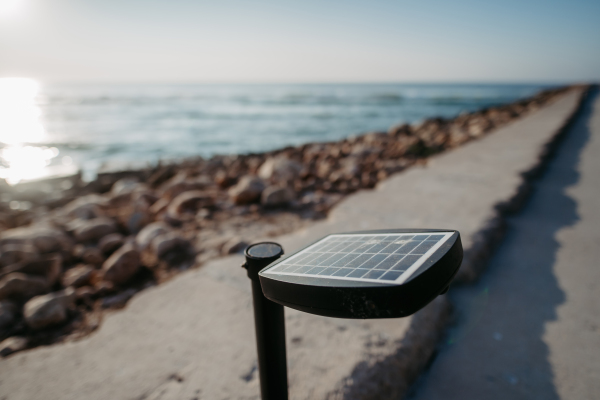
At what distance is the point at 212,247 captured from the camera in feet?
7.76

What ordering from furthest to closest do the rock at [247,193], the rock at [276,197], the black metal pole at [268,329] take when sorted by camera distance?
the rock at [247,193]
the rock at [276,197]
the black metal pole at [268,329]

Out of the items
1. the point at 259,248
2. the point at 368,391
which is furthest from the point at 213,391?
the point at 259,248

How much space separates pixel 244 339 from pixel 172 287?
0.60m

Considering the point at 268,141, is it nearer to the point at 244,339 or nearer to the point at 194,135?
the point at 194,135

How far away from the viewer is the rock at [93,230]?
2.80 meters

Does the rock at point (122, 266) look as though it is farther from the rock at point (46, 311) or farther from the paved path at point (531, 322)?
the paved path at point (531, 322)

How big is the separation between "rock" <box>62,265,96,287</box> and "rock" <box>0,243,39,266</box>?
0.37 m

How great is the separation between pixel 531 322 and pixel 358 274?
4.35ft

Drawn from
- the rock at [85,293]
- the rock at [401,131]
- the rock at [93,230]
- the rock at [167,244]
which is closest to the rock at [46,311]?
the rock at [85,293]

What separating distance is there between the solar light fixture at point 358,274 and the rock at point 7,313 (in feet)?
5.43

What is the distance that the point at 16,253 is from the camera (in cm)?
240

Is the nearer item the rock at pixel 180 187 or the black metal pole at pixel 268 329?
the black metal pole at pixel 268 329

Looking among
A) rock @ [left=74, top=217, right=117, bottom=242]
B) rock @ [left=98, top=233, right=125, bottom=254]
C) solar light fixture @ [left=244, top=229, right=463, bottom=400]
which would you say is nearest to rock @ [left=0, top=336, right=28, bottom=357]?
rock @ [left=98, top=233, right=125, bottom=254]

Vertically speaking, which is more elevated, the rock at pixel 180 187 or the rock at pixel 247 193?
the rock at pixel 247 193
